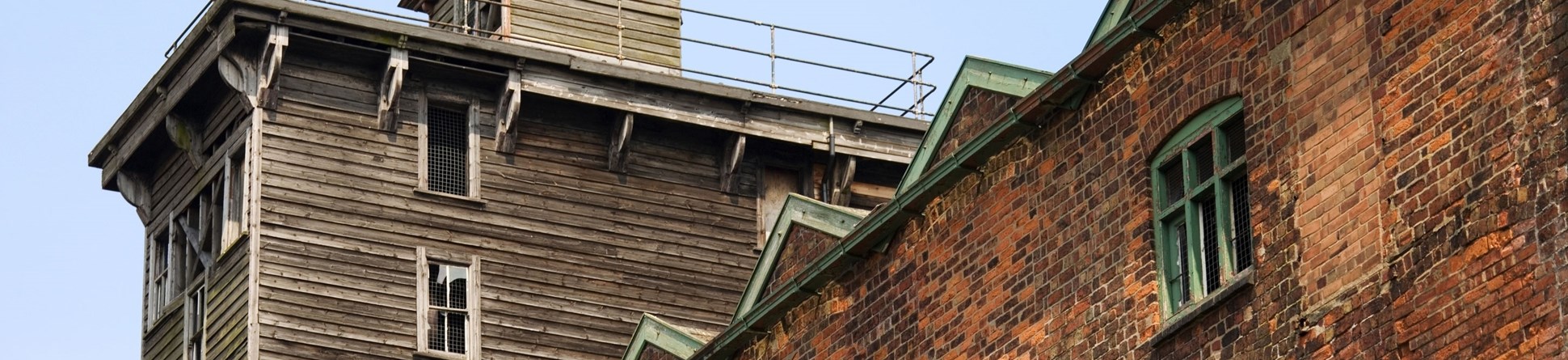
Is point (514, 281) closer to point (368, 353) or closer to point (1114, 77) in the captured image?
point (368, 353)

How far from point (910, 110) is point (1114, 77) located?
17437 mm

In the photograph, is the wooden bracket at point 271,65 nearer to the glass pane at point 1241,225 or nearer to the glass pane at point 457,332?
the glass pane at point 457,332

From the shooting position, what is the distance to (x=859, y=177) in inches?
1455

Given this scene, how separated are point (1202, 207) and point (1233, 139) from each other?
0.59 m

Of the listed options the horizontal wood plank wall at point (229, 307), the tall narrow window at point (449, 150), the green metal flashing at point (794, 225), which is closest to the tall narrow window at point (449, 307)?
the tall narrow window at point (449, 150)

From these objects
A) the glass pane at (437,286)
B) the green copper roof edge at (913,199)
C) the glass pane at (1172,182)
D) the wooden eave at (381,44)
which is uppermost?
the wooden eave at (381,44)

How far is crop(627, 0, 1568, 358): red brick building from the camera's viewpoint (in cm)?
1587

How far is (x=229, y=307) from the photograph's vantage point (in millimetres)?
33375

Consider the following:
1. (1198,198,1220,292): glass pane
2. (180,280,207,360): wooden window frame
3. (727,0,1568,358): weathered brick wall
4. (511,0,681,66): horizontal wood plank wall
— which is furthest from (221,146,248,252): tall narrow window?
(1198,198,1220,292): glass pane

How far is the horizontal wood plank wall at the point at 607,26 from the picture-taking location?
36.2 metres

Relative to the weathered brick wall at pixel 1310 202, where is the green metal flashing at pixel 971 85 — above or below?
above

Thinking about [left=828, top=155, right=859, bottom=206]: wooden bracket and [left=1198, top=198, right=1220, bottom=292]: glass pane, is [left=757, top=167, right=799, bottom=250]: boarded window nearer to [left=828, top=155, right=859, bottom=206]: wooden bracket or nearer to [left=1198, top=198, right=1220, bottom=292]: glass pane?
[left=828, top=155, right=859, bottom=206]: wooden bracket

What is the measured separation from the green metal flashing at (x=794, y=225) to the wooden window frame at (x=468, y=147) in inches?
372

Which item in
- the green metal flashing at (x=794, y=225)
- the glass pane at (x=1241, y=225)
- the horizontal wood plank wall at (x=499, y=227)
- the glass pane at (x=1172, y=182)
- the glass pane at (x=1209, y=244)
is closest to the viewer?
the glass pane at (x=1241, y=225)
